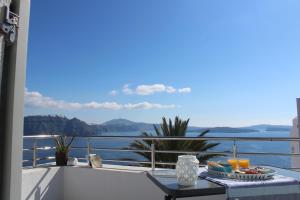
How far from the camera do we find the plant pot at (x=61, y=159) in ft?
14.0

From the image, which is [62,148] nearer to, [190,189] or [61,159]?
[61,159]

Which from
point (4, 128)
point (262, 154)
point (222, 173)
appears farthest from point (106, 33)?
point (4, 128)

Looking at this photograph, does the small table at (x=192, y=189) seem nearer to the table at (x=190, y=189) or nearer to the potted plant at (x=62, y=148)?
the table at (x=190, y=189)

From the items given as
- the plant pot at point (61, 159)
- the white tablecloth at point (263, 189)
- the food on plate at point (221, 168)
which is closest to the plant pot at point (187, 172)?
the white tablecloth at point (263, 189)

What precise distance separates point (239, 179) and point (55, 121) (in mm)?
9046

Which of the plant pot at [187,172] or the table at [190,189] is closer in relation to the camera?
the table at [190,189]

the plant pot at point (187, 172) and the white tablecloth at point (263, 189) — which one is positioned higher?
the plant pot at point (187, 172)

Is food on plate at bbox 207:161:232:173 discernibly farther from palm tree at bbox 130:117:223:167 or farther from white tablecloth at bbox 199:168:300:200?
palm tree at bbox 130:117:223:167

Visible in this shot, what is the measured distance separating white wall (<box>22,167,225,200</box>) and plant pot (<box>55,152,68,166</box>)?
0.33ft

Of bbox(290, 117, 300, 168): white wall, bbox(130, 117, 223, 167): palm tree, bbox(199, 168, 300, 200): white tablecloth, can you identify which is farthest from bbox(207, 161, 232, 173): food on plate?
bbox(290, 117, 300, 168): white wall

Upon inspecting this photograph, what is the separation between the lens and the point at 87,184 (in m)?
4.08

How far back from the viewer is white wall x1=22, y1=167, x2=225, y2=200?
367cm

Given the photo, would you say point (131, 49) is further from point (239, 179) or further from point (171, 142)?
point (239, 179)

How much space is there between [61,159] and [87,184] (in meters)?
0.57
